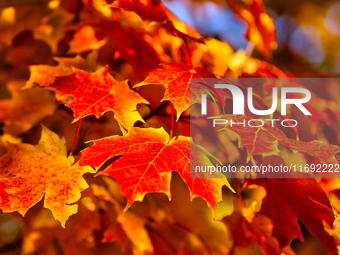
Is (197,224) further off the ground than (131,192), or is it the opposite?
(131,192)

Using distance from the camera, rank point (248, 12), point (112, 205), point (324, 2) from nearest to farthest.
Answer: point (112, 205), point (248, 12), point (324, 2)

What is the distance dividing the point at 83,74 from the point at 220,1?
2.92 ft

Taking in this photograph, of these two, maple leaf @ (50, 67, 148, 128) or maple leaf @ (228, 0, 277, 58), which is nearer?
maple leaf @ (50, 67, 148, 128)

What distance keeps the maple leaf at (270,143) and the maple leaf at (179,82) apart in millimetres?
98

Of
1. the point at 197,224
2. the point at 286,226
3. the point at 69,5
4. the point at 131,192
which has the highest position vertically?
the point at 69,5

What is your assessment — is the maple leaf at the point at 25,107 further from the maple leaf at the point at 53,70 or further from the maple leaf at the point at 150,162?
the maple leaf at the point at 150,162

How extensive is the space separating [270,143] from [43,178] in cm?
45

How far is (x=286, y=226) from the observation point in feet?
1.99

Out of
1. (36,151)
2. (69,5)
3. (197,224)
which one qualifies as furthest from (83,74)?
(197,224)

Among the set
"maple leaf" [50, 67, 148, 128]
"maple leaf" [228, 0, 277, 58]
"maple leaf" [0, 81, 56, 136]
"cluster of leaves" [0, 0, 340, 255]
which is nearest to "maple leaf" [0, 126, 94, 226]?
"cluster of leaves" [0, 0, 340, 255]

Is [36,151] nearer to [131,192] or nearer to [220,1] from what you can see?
[131,192]

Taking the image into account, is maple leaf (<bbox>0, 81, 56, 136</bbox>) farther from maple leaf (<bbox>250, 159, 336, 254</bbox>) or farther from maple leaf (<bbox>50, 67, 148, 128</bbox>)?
maple leaf (<bbox>250, 159, 336, 254</bbox>)

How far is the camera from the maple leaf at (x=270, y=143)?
0.47m

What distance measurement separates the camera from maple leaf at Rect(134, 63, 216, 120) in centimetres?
47
